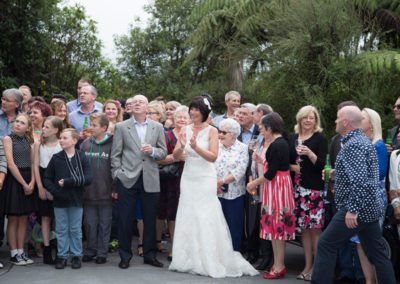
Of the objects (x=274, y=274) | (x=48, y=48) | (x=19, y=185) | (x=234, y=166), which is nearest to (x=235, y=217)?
(x=234, y=166)

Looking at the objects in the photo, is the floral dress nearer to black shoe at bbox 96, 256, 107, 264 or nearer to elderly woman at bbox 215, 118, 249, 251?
elderly woman at bbox 215, 118, 249, 251

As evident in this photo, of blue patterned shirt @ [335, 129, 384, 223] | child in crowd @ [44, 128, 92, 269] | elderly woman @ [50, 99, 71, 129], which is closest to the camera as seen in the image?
blue patterned shirt @ [335, 129, 384, 223]

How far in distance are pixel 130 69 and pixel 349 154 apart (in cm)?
Result: 2026

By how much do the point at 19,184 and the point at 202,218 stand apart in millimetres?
2347

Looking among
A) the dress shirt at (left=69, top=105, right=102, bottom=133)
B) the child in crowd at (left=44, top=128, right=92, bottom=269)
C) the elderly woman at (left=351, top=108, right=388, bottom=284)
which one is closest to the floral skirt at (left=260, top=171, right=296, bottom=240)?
the elderly woman at (left=351, top=108, right=388, bottom=284)

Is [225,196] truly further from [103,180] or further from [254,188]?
[103,180]

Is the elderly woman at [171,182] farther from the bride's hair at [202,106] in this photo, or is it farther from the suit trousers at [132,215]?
the bride's hair at [202,106]

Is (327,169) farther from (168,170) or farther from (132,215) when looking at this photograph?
(132,215)

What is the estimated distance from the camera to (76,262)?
7.54m

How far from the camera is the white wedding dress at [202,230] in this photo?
7.32 metres

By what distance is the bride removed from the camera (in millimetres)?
7320

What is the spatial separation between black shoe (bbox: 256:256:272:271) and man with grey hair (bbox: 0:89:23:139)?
3.87 m

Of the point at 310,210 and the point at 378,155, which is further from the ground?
the point at 378,155

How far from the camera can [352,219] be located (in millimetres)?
5734
